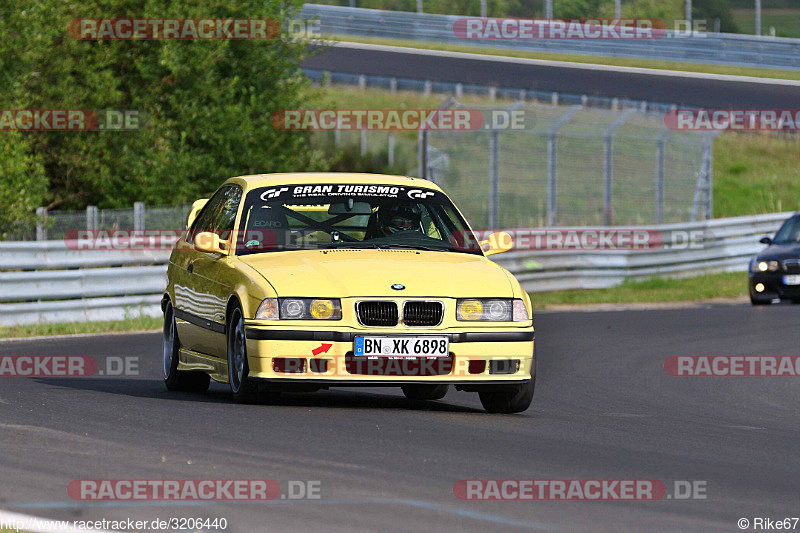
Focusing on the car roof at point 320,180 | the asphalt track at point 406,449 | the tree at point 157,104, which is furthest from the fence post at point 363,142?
the car roof at point 320,180

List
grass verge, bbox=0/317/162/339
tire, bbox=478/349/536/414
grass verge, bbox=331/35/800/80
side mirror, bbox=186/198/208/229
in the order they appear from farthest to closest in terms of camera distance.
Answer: grass verge, bbox=331/35/800/80 → grass verge, bbox=0/317/162/339 → side mirror, bbox=186/198/208/229 → tire, bbox=478/349/536/414

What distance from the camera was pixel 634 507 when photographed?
20.4ft

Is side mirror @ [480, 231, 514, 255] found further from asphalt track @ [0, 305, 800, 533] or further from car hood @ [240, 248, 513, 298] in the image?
asphalt track @ [0, 305, 800, 533]

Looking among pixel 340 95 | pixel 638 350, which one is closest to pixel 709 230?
pixel 638 350

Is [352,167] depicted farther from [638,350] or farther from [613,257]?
[638,350]

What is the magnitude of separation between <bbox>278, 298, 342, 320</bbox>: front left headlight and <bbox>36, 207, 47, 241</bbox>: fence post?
433 inches

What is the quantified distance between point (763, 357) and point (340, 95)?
1261 inches

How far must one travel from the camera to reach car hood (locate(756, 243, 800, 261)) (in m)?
22.8

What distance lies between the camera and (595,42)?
1836 inches

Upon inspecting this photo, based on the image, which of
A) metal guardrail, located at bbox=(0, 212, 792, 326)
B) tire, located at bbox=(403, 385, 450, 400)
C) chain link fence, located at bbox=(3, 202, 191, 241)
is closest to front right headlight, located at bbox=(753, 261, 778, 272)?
chain link fence, located at bbox=(3, 202, 191, 241)

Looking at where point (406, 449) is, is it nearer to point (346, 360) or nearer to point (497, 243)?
point (346, 360)

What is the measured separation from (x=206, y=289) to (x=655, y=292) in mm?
16665

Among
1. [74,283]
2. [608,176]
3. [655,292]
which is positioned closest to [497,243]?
[74,283]

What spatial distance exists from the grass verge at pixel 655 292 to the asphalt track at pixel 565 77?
35.7 ft
